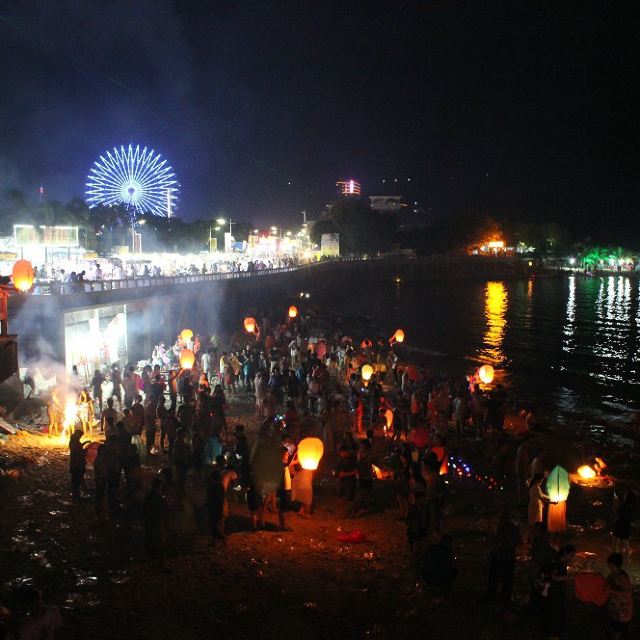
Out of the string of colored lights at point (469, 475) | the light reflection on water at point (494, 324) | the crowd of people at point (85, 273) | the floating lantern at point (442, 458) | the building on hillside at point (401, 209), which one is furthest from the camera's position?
the building on hillside at point (401, 209)

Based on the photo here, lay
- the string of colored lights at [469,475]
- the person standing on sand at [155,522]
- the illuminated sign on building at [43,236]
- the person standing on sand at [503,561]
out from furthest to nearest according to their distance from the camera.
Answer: the illuminated sign on building at [43,236], the string of colored lights at [469,475], the person standing on sand at [155,522], the person standing on sand at [503,561]

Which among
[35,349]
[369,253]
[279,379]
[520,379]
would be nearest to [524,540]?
[279,379]

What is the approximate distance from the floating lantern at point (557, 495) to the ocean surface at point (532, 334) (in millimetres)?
13747

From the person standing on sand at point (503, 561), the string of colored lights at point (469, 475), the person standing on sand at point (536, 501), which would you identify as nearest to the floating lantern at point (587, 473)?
the string of colored lights at point (469, 475)

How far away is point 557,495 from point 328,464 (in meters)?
5.14

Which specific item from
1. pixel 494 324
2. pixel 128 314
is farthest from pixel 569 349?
pixel 128 314

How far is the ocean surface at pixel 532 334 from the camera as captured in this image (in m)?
27.4

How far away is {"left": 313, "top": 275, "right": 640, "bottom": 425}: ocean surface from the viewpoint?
27364 mm

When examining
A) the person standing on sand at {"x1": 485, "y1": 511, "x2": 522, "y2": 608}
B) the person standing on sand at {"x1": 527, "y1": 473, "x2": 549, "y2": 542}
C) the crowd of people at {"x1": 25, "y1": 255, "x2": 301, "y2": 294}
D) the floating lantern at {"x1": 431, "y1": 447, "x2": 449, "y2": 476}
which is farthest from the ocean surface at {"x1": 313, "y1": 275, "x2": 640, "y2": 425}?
the crowd of people at {"x1": 25, "y1": 255, "x2": 301, "y2": 294}

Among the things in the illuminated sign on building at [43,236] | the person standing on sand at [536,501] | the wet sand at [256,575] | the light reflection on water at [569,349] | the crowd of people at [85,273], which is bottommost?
the light reflection on water at [569,349]

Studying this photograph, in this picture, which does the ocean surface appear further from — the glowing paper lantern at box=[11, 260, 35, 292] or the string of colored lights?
the glowing paper lantern at box=[11, 260, 35, 292]

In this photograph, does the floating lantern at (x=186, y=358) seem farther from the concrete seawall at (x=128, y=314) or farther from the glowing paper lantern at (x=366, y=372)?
→ the glowing paper lantern at (x=366, y=372)

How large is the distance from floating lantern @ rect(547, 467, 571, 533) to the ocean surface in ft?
45.1

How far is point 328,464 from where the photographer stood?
42.6 ft
